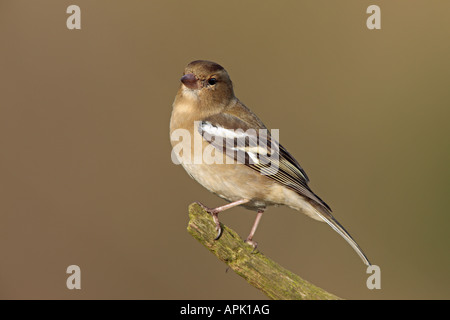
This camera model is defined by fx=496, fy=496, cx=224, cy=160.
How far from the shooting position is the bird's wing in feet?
15.9

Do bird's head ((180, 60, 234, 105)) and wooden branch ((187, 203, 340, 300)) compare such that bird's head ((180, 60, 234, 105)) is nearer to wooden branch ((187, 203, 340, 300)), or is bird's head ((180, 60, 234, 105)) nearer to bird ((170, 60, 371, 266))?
bird ((170, 60, 371, 266))

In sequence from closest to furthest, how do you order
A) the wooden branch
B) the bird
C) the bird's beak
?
the wooden branch
the bird
the bird's beak

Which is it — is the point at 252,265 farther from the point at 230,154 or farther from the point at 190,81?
the point at 190,81

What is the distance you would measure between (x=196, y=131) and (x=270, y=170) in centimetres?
83

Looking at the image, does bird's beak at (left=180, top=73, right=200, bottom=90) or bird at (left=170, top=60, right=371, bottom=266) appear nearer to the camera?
bird at (left=170, top=60, right=371, bottom=266)

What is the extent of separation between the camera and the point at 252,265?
377 cm

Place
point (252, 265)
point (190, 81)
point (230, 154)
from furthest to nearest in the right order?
1. point (190, 81)
2. point (230, 154)
3. point (252, 265)

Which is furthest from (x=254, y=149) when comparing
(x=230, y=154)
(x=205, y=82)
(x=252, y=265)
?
(x=252, y=265)

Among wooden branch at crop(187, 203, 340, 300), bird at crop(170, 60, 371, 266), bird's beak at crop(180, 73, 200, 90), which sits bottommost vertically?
wooden branch at crop(187, 203, 340, 300)

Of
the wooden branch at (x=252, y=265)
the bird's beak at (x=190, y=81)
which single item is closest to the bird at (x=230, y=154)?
the bird's beak at (x=190, y=81)

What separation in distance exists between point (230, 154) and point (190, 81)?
0.89 metres

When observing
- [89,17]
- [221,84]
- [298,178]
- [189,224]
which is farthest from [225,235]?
[89,17]

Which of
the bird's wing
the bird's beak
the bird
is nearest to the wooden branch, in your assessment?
the bird

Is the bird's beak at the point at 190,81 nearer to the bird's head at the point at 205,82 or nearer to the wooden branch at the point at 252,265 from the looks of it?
the bird's head at the point at 205,82
